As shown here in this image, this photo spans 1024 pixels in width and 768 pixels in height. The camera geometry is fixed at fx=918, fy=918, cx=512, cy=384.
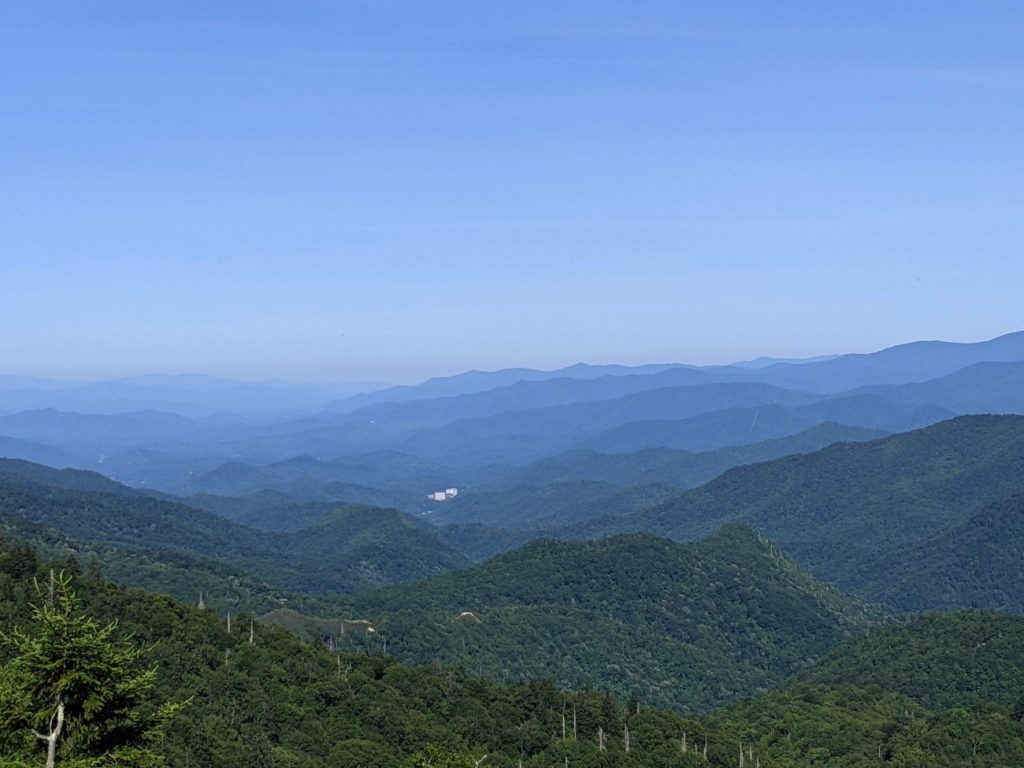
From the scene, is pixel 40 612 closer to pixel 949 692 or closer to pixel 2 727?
pixel 2 727

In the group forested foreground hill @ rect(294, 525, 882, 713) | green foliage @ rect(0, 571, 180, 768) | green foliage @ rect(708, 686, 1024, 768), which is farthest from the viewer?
forested foreground hill @ rect(294, 525, 882, 713)

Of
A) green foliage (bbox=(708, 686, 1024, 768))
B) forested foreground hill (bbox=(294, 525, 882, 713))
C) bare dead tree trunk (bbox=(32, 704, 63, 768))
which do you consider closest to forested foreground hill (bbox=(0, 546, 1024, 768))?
green foliage (bbox=(708, 686, 1024, 768))

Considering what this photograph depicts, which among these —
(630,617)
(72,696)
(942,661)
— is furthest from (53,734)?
(630,617)

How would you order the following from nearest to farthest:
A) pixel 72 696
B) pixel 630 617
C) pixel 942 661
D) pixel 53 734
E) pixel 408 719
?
pixel 53 734 → pixel 72 696 → pixel 408 719 → pixel 942 661 → pixel 630 617

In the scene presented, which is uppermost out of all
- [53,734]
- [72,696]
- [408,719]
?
[72,696]

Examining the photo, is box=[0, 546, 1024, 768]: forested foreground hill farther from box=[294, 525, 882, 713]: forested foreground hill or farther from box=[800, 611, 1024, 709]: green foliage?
box=[294, 525, 882, 713]: forested foreground hill

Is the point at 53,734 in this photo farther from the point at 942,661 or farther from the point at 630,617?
the point at 630,617
